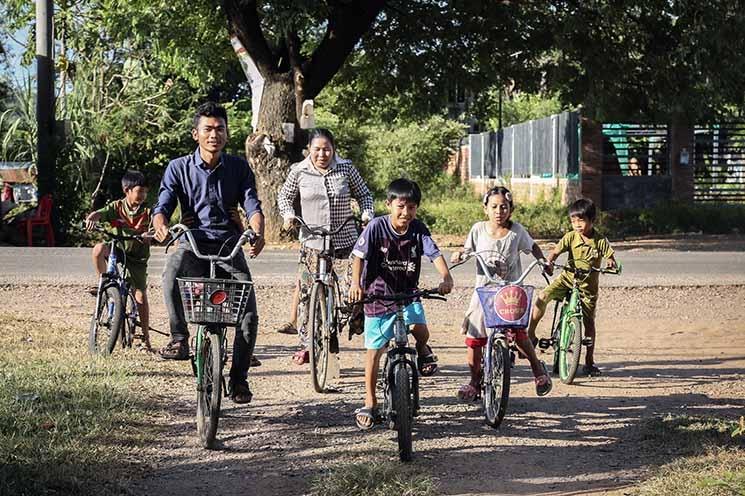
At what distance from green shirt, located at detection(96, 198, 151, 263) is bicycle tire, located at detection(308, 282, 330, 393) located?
180cm

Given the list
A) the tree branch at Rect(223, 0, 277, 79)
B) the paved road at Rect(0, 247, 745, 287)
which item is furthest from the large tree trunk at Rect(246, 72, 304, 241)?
the paved road at Rect(0, 247, 745, 287)

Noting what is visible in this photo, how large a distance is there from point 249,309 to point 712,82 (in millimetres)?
15325

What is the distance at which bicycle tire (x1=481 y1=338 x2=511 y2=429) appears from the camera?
7.39 meters

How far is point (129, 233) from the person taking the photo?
32.6 feet

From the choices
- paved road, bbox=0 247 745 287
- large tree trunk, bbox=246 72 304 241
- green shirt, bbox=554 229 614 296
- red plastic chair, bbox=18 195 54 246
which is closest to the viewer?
green shirt, bbox=554 229 614 296

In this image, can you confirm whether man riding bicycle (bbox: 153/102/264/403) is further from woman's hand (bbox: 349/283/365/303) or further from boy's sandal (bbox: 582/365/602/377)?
boy's sandal (bbox: 582/365/602/377)

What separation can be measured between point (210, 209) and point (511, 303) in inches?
74.7

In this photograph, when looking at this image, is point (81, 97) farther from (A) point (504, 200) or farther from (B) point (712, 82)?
(A) point (504, 200)

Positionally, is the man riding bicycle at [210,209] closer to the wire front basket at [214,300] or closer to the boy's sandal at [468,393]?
the wire front basket at [214,300]

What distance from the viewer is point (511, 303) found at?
24.4 feet

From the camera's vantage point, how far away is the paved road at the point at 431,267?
16.4 m

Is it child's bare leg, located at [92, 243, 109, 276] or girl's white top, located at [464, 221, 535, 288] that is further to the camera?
child's bare leg, located at [92, 243, 109, 276]

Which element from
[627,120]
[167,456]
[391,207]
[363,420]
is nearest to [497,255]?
[391,207]

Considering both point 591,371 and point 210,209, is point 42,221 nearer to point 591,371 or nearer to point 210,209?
point 591,371
